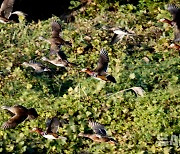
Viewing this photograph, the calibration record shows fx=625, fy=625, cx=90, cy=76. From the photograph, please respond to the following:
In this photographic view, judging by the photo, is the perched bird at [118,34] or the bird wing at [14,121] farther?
the perched bird at [118,34]

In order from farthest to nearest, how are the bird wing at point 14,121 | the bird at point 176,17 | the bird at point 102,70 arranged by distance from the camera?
1. the bird at point 176,17
2. the bird at point 102,70
3. the bird wing at point 14,121

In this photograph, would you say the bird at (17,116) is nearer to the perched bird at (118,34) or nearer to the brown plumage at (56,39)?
the brown plumage at (56,39)

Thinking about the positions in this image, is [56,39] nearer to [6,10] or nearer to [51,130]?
[6,10]

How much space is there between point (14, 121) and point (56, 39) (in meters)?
1.80

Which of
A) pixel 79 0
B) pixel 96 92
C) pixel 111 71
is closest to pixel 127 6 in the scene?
pixel 79 0

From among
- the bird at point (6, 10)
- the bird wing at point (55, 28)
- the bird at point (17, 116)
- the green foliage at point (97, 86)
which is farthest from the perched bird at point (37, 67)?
the bird at point (17, 116)

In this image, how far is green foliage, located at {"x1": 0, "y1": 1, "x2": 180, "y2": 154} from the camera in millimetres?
6656

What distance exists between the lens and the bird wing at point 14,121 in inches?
262

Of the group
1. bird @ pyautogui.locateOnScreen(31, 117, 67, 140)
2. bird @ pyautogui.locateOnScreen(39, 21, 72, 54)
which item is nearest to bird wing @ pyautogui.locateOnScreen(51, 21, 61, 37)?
bird @ pyautogui.locateOnScreen(39, 21, 72, 54)

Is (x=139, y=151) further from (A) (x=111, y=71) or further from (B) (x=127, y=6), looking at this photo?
(B) (x=127, y=6)

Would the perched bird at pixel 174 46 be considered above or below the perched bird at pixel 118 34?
below

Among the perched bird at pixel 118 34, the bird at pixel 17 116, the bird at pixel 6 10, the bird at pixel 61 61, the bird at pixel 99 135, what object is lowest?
the bird at pixel 99 135

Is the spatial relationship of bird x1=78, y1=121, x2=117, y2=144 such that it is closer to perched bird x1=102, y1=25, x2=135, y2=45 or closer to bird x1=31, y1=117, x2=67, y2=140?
bird x1=31, y1=117, x2=67, y2=140

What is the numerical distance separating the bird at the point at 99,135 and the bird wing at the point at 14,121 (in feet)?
2.14
